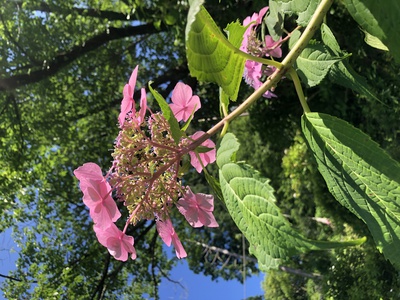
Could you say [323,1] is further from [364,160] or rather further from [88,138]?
[88,138]

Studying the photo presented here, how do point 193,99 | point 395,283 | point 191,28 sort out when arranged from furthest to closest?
point 395,283
point 193,99
point 191,28

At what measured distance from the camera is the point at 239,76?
0.42 meters

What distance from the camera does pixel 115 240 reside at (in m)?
0.49

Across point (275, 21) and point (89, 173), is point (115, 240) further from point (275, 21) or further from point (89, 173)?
point (275, 21)

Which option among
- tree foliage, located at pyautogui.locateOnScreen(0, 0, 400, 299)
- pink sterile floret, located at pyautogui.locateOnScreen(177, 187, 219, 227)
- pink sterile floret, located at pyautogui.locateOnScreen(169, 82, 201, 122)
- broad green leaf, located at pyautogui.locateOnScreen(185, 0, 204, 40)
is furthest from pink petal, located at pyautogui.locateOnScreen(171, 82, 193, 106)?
tree foliage, located at pyautogui.locateOnScreen(0, 0, 400, 299)

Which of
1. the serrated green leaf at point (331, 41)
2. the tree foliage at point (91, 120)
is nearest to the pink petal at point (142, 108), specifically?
the serrated green leaf at point (331, 41)

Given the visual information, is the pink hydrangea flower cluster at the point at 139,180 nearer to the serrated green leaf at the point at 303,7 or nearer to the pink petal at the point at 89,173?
the pink petal at the point at 89,173

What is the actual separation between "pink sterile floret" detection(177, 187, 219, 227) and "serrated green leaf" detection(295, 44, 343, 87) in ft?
0.59

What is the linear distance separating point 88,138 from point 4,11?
1126mm

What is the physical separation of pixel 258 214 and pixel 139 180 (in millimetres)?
147

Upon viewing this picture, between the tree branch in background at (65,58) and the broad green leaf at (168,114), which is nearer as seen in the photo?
the broad green leaf at (168,114)

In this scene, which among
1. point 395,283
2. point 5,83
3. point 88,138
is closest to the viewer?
point 5,83

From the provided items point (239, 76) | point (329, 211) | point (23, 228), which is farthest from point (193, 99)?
point (329, 211)

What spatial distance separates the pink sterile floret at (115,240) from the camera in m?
0.49
